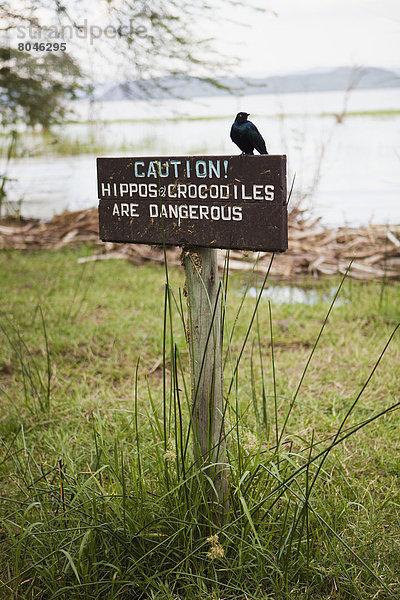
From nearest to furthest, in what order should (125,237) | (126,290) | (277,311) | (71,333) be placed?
(125,237) < (71,333) < (277,311) < (126,290)

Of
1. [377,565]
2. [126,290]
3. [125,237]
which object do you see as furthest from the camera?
[126,290]

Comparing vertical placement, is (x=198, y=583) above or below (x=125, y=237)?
below

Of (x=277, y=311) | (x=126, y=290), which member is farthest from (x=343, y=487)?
(x=126, y=290)

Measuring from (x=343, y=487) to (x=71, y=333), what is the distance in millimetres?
2027

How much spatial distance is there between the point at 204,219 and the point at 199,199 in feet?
0.17

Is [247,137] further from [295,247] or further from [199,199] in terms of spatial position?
[295,247]

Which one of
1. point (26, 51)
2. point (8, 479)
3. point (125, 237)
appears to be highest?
point (26, 51)

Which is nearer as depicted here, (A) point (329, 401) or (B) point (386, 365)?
(A) point (329, 401)

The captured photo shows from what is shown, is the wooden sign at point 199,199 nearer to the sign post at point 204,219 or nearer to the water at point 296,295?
the sign post at point 204,219

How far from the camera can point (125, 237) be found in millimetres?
1626

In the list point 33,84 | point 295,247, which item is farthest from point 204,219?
point 33,84

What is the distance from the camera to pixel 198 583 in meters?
1.39

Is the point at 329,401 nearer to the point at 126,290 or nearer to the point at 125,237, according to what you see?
the point at 125,237

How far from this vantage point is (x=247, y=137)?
144 cm
